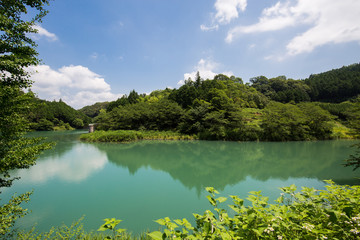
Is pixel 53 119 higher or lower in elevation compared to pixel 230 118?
higher

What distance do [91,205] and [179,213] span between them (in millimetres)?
2962

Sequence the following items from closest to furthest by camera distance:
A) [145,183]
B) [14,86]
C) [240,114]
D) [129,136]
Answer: [14,86] → [145,183] → [240,114] → [129,136]

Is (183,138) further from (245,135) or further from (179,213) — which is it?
(179,213)

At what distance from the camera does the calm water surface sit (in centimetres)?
461

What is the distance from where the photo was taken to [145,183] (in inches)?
277

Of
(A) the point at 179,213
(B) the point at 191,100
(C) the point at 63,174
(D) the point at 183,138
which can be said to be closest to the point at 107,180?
(C) the point at 63,174

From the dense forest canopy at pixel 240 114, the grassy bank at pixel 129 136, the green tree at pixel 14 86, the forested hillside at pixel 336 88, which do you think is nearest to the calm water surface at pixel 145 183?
the green tree at pixel 14 86

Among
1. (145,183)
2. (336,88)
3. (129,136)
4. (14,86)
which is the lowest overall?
(145,183)

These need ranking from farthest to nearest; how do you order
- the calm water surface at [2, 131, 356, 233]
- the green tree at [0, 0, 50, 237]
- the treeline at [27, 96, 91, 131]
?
1. the treeline at [27, 96, 91, 131]
2. the calm water surface at [2, 131, 356, 233]
3. the green tree at [0, 0, 50, 237]

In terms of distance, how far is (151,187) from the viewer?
6566 mm

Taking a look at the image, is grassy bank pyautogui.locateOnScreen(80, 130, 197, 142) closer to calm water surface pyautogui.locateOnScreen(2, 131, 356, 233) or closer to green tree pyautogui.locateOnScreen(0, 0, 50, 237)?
calm water surface pyautogui.locateOnScreen(2, 131, 356, 233)

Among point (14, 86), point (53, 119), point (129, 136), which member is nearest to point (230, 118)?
point (129, 136)

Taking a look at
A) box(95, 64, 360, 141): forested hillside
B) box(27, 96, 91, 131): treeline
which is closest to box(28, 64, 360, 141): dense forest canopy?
box(95, 64, 360, 141): forested hillside

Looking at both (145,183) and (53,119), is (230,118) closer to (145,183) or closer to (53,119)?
(145,183)
